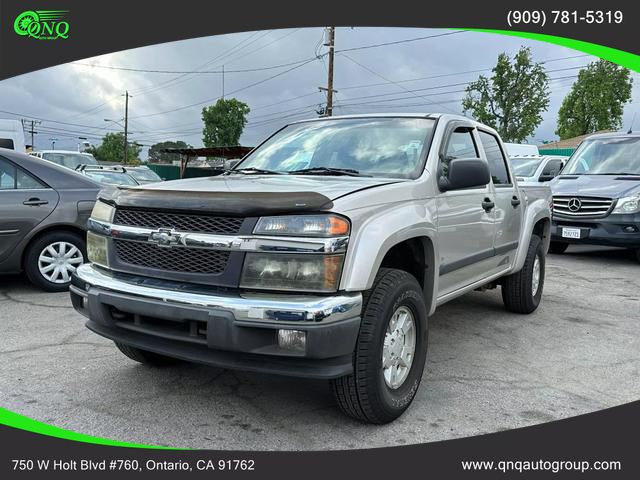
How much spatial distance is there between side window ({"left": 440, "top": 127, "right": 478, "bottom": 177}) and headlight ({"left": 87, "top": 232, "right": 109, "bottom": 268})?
222 cm

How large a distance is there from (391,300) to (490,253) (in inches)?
77.5

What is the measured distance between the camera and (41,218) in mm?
5848

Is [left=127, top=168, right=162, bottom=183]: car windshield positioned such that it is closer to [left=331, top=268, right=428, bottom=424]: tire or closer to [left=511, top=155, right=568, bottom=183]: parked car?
[left=511, top=155, right=568, bottom=183]: parked car

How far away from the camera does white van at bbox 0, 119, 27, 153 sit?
1284cm

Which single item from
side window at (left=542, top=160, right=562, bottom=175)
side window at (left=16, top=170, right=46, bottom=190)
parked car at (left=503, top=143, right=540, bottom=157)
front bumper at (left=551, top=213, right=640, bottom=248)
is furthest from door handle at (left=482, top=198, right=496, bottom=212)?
parked car at (left=503, top=143, right=540, bottom=157)

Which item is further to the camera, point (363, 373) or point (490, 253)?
point (490, 253)

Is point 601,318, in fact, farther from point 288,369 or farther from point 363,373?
point 288,369

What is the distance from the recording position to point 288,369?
2.66 m

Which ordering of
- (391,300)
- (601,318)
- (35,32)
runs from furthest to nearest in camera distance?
(35,32)
(601,318)
(391,300)

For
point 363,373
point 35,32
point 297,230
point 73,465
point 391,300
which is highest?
point 35,32

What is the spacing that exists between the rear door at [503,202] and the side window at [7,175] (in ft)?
15.6

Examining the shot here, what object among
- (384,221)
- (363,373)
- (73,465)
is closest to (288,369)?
(363,373)

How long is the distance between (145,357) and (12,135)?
11.5 meters

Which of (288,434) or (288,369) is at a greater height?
(288,369)
